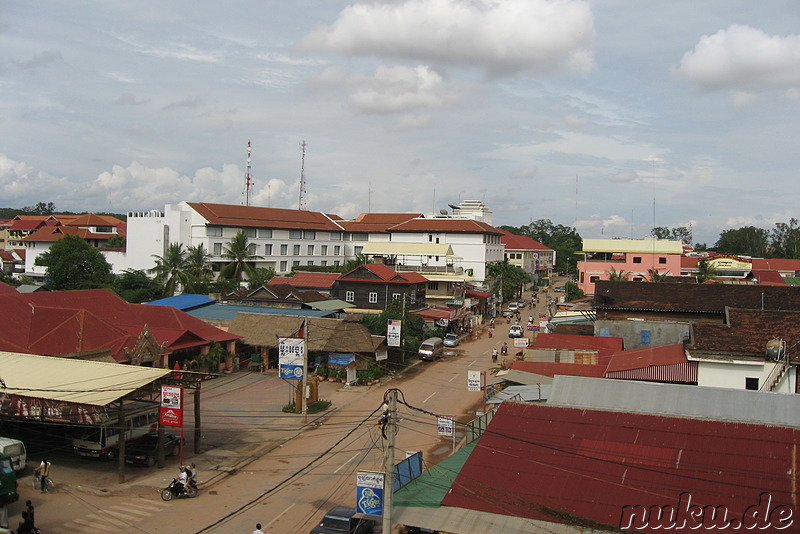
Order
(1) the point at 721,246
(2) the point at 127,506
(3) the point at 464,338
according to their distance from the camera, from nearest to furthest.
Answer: (2) the point at 127,506 < (3) the point at 464,338 < (1) the point at 721,246

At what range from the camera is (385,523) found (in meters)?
13.3

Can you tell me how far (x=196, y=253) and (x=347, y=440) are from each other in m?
42.0

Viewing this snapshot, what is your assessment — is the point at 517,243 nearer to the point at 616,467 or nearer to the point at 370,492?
the point at 616,467

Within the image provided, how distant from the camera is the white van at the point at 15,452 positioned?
64.3 feet

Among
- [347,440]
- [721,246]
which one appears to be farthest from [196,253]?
[721,246]

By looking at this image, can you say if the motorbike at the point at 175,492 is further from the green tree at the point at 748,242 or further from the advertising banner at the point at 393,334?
the green tree at the point at 748,242

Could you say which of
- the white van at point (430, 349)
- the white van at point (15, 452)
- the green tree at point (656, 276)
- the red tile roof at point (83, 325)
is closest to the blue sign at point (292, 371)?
the red tile roof at point (83, 325)

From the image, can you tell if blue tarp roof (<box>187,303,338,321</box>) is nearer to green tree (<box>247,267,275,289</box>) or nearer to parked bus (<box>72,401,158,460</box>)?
green tree (<box>247,267,275,289</box>)

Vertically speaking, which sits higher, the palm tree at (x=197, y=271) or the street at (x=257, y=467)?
the palm tree at (x=197, y=271)

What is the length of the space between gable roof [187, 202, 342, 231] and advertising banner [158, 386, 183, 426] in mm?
51870

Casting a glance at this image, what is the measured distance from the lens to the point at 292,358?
27.3 meters

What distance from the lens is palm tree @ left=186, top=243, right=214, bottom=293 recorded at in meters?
57.0

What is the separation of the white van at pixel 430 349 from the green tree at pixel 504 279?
92.5ft

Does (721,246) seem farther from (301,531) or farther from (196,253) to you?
(301,531)
